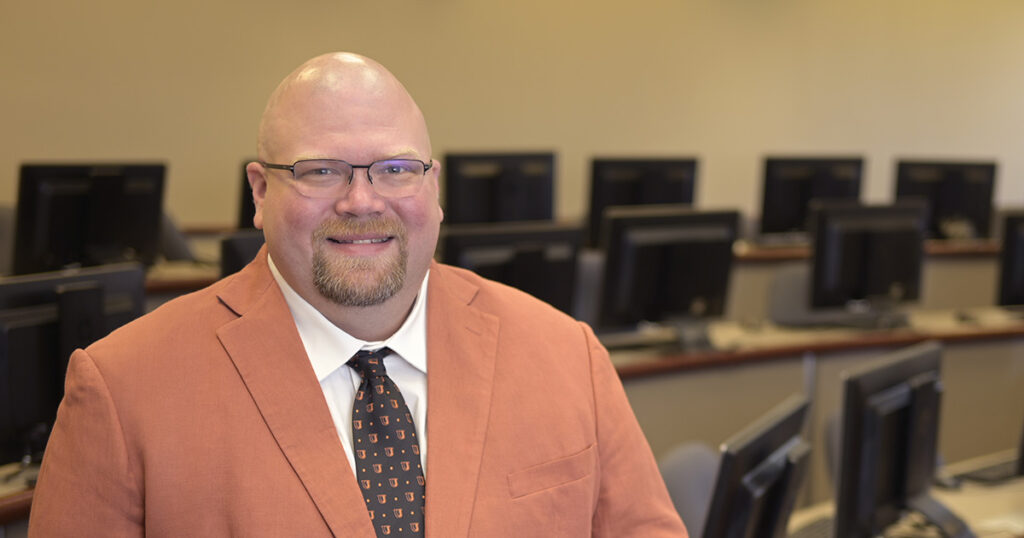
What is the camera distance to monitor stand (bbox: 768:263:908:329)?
173 inches

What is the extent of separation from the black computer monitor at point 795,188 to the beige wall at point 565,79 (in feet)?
6.03

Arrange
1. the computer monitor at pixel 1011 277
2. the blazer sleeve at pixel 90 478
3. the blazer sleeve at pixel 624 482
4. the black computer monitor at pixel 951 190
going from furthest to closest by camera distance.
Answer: the black computer monitor at pixel 951 190 < the computer monitor at pixel 1011 277 < the blazer sleeve at pixel 624 482 < the blazer sleeve at pixel 90 478

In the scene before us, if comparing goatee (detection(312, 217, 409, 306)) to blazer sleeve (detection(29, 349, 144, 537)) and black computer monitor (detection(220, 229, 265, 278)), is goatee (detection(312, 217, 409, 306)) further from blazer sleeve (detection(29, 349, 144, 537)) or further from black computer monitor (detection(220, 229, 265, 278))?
black computer monitor (detection(220, 229, 265, 278))

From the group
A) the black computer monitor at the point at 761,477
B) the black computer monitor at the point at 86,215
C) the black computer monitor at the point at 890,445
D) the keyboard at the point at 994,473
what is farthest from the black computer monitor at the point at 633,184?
the black computer monitor at the point at 761,477

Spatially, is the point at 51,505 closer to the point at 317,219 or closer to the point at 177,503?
the point at 177,503

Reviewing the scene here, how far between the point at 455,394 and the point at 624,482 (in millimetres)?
316

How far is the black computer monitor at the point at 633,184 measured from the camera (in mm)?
5039

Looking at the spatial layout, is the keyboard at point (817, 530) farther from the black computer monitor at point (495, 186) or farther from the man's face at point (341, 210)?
the black computer monitor at point (495, 186)

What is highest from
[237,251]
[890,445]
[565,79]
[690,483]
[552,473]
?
[565,79]

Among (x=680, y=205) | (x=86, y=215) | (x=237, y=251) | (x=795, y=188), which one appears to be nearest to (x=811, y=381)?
(x=680, y=205)

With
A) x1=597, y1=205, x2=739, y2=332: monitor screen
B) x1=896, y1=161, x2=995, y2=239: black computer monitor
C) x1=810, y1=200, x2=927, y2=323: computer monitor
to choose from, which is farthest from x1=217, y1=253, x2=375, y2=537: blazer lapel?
x1=896, y1=161, x2=995, y2=239: black computer monitor

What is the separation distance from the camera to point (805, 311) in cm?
448

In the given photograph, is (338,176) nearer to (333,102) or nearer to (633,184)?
(333,102)

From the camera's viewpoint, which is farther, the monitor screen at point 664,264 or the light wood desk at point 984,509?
the monitor screen at point 664,264
